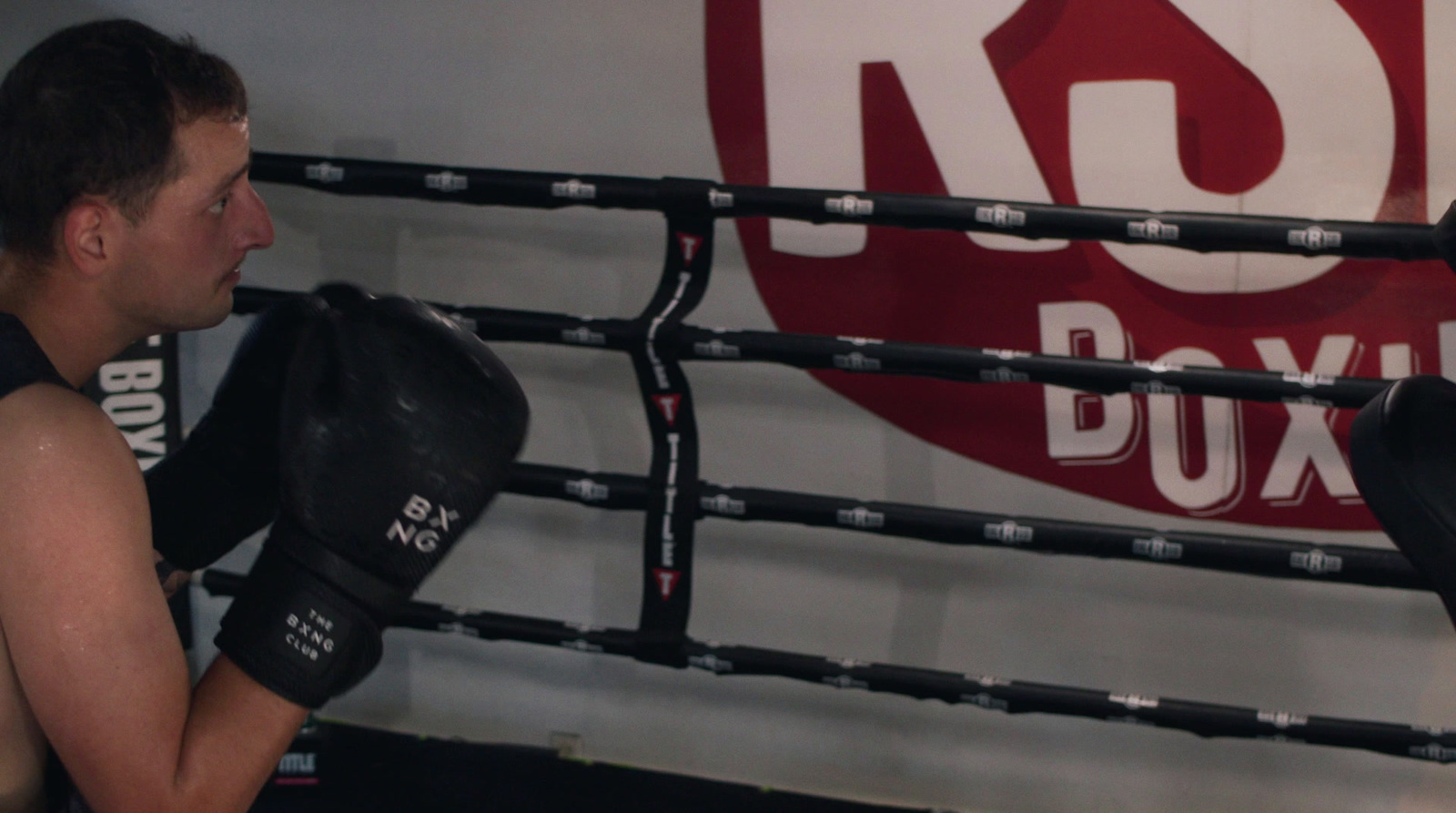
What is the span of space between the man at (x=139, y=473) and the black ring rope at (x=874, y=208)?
3.49ft

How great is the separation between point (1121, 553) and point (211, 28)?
86.4 inches

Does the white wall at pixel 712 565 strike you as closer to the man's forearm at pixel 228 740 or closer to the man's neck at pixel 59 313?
the man's neck at pixel 59 313

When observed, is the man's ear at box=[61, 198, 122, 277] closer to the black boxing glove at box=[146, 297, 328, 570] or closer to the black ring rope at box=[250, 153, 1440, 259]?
the black boxing glove at box=[146, 297, 328, 570]

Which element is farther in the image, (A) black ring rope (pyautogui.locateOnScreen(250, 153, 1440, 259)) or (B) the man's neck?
(A) black ring rope (pyautogui.locateOnScreen(250, 153, 1440, 259))

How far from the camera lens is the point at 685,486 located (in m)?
2.21

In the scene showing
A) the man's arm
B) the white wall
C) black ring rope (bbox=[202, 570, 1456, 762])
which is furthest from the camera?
the white wall

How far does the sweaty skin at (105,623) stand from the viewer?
953 millimetres

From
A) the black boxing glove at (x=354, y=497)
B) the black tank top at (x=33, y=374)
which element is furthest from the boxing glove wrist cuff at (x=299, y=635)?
the black tank top at (x=33, y=374)

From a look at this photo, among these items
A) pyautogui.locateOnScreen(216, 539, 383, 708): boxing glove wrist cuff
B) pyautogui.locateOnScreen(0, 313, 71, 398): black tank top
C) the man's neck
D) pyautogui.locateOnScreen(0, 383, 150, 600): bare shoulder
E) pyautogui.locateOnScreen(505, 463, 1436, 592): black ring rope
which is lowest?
pyautogui.locateOnScreen(505, 463, 1436, 592): black ring rope

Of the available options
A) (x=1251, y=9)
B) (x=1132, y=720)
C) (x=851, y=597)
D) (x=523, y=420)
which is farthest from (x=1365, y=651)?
(x=523, y=420)

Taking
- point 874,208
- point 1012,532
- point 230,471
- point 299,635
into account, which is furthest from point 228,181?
point 1012,532

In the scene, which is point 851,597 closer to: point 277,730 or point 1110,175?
point 1110,175

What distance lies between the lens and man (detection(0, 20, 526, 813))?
3.15 ft

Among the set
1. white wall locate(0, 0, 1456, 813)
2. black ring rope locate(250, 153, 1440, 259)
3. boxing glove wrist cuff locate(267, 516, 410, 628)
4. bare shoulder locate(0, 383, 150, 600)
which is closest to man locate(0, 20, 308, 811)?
bare shoulder locate(0, 383, 150, 600)
